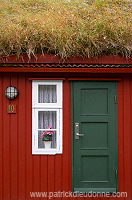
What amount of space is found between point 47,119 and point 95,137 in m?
1.02

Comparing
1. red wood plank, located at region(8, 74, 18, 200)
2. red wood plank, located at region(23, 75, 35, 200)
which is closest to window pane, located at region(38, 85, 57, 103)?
red wood plank, located at region(23, 75, 35, 200)

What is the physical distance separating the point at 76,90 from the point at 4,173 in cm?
217

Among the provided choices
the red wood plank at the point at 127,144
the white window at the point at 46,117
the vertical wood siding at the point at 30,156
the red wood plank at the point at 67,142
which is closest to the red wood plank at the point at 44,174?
the vertical wood siding at the point at 30,156

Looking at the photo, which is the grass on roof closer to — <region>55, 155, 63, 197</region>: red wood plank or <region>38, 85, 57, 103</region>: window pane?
<region>38, 85, 57, 103</region>: window pane

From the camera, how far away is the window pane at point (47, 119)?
17.4 feet

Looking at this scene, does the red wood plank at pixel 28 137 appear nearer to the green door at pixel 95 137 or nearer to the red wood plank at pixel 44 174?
the red wood plank at pixel 44 174

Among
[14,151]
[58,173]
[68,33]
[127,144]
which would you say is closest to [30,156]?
[14,151]

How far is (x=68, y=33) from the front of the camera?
17.4ft

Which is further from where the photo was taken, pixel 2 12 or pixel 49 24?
pixel 2 12

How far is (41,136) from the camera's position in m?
5.30

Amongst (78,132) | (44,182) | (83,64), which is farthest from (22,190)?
(83,64)

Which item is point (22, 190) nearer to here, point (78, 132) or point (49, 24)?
point (78, 132)

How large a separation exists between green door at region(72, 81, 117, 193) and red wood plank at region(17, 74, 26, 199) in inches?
39.2

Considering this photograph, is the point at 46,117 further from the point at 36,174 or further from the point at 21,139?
the point at 36,174
